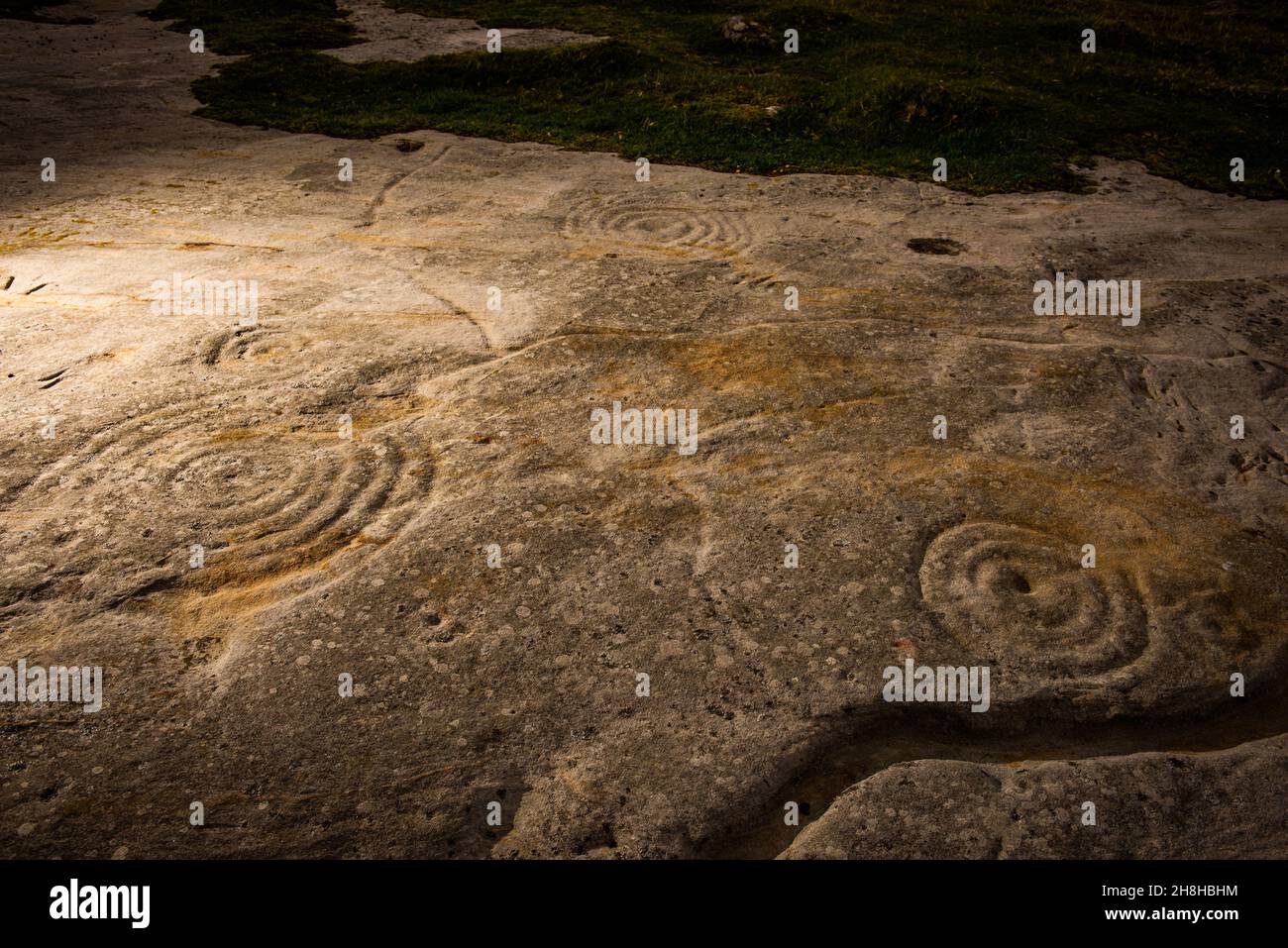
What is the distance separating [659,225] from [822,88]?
3.47m

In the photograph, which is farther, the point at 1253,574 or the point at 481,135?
the point at 481,135

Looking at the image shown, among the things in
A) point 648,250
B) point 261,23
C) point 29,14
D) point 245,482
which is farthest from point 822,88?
point 29,14

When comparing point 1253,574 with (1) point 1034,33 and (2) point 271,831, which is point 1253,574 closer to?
(2) point 271,831

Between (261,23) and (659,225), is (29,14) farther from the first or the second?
(659,225)

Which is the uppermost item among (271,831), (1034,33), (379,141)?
(1034,33)

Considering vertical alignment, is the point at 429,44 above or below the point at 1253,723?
above

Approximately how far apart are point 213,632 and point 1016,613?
2.58 metres

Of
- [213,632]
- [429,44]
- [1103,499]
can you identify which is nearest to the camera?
[213,632]

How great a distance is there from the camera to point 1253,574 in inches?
131

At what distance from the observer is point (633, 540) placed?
11.3ft

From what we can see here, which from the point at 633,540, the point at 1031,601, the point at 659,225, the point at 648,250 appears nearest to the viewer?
the point at 1031,601

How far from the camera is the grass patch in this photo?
300 inches

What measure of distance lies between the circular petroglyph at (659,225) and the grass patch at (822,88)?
1.10 metres

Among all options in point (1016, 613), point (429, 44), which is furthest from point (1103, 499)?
point (429, 44)
